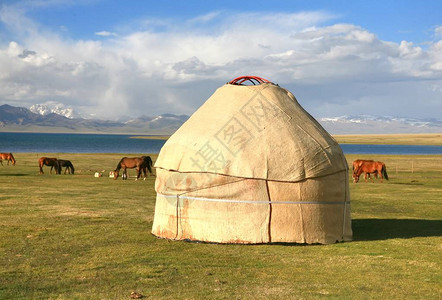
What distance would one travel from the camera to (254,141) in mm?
9812

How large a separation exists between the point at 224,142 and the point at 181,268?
2897mm

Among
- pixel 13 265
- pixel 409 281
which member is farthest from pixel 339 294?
pixel 13 265

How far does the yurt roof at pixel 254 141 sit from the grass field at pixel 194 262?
4.80 ft

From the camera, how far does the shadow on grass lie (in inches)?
434

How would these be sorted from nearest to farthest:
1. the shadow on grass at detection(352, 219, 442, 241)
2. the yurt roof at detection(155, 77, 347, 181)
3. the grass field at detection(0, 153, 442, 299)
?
1. the grass field at detection(0, 153, 442, 299)
2. the yurt roof at detection(155, 77, 347, 181)
3. the shadow on grass at detection(352, 219, 442, 241)

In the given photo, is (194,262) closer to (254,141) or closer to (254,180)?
(254,180)

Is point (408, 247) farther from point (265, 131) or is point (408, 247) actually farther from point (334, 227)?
point (265, 131)

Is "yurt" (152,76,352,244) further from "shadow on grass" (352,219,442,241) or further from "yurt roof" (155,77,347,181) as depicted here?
"shadow on grass" (352,219,442,241)

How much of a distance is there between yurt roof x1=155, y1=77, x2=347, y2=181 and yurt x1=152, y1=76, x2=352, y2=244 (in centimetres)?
2

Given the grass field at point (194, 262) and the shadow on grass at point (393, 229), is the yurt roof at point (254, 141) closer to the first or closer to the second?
the grass field at point (194, 262)

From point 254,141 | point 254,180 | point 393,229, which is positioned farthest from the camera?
point 393,229

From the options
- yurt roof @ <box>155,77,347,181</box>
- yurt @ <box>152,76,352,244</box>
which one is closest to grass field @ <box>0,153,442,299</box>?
yurt @ <box>152,76,352,244</box>

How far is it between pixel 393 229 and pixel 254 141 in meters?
4.53

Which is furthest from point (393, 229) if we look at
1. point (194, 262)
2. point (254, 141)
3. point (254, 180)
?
point (194, 262)
